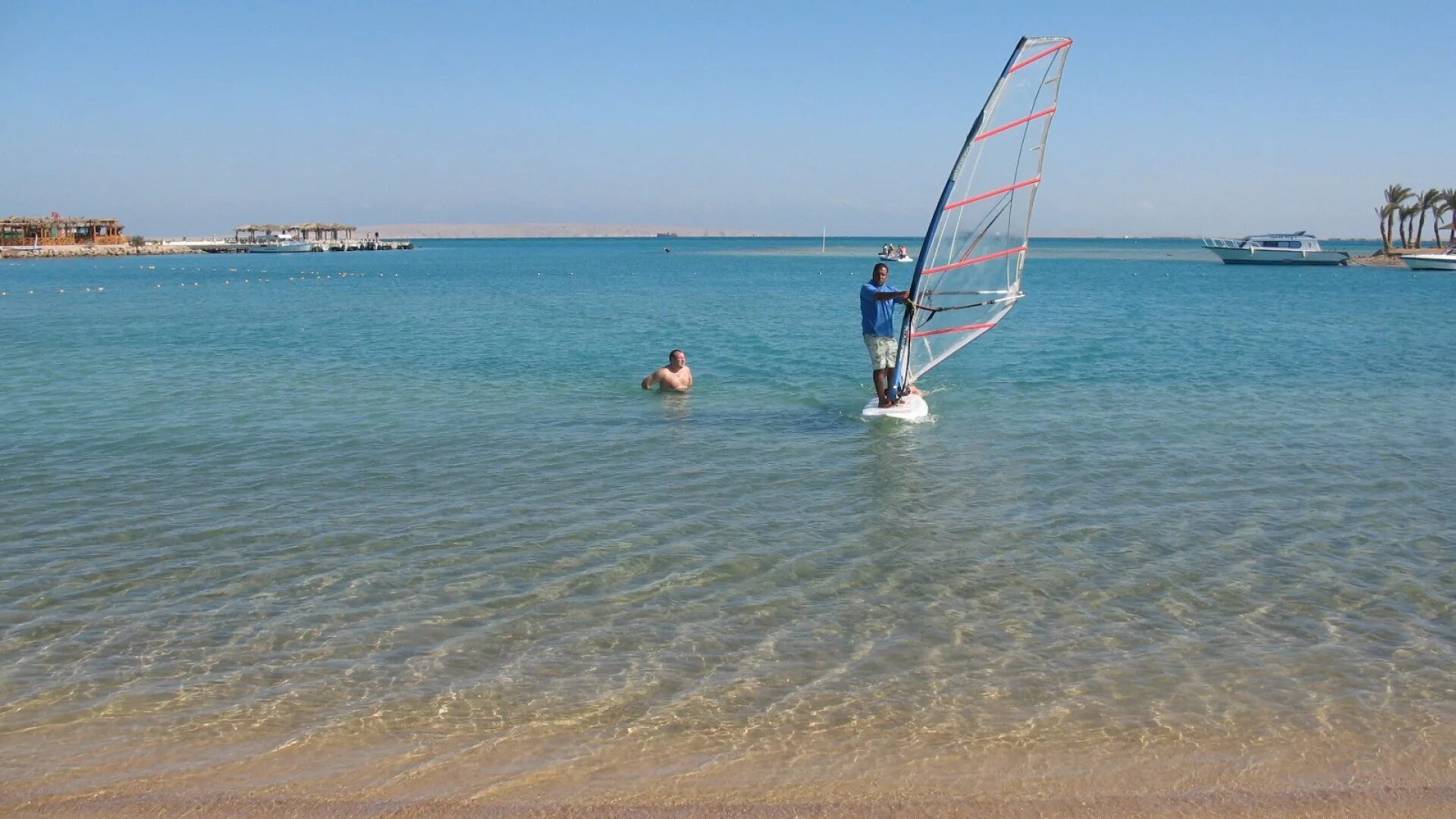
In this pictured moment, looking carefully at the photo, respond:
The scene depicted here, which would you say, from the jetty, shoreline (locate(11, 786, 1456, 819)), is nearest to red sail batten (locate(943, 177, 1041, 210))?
shoreline (locate(11, 786, 1456, 819))

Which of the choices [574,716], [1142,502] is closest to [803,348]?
[1142,502]

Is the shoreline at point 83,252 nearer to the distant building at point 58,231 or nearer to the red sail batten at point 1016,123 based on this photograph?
the distant building at point 58,231

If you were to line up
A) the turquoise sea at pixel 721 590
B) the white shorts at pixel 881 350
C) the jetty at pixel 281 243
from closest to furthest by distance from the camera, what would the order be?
the turquoise sea at pixel 721 590
the white shorts at pixel 881 350
the jetty at pixel 281 243

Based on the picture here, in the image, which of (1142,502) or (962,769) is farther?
(1142,502)

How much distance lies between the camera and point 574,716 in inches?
208

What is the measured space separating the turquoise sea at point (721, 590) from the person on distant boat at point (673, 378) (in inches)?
21.8

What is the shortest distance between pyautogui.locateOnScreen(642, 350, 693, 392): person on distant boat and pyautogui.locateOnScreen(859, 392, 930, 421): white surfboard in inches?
130

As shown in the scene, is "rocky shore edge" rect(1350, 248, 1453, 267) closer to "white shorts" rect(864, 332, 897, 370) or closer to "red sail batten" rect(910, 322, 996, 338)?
"red sail batten" rect(910, 322, 996, 338)

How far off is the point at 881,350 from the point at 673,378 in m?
3.70

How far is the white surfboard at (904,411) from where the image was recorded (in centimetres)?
1341

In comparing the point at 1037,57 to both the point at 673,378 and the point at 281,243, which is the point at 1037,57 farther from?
the point at 281,243

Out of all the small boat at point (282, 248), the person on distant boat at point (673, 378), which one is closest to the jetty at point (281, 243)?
the small boat at point (282, 248)

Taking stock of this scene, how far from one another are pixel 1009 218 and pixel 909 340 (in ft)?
5.87

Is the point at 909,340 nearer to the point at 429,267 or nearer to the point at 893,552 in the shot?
the point at 893,552
